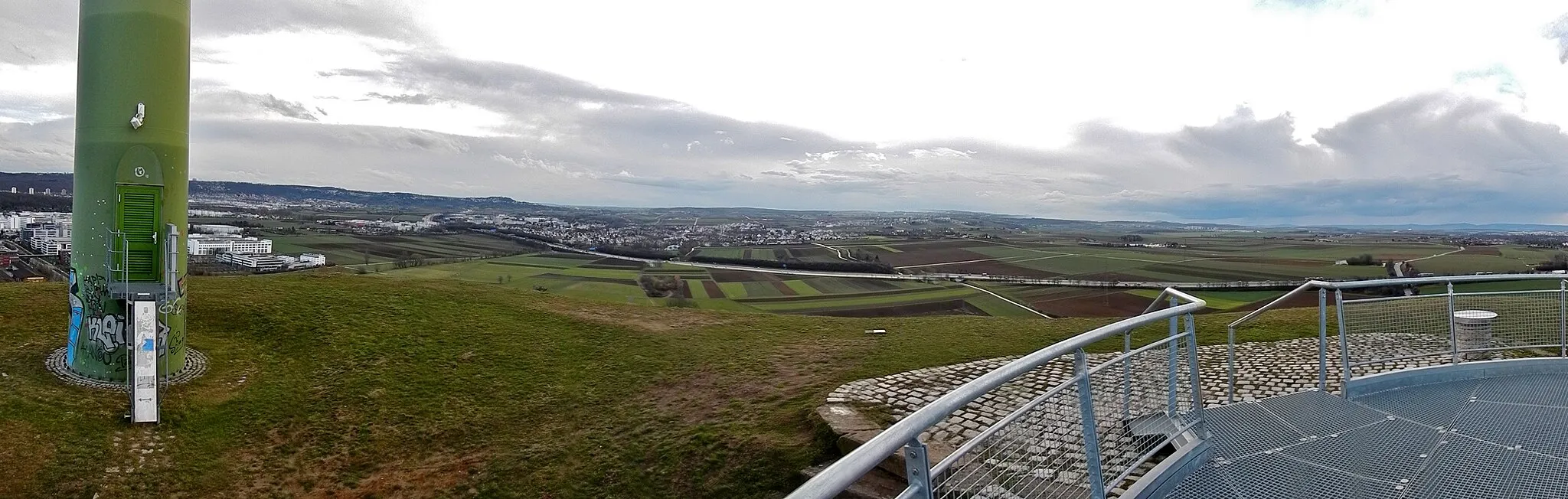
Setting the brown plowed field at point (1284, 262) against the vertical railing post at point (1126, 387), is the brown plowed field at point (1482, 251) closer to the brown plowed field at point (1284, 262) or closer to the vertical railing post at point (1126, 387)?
the brown plowed field at point (1284, 262)

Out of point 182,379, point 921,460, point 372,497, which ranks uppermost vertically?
point 921,460

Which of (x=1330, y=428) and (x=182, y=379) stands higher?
(x=1330, y=428)

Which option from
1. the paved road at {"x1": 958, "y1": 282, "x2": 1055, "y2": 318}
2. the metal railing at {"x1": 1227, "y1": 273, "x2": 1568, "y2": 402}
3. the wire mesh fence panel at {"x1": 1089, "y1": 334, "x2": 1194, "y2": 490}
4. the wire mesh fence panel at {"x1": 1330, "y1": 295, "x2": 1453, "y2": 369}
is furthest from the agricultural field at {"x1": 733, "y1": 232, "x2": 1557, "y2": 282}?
the wire mesh fence panel at {"x1": 1089, "y1": 334, "x2": 1194, "y2": 490}

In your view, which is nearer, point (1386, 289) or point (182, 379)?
point (1386, 289)

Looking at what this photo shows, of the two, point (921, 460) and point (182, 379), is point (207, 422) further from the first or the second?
point (921, 460)

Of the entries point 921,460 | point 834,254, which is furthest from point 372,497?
point 834,254

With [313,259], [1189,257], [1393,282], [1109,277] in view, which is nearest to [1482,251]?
[1109,277]

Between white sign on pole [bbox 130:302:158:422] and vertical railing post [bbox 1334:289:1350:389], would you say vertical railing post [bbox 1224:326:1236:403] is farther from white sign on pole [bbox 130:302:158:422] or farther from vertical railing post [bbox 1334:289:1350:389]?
white sign on pole [bbox 130:302:158:422]

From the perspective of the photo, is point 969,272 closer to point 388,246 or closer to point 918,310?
point 918,310
